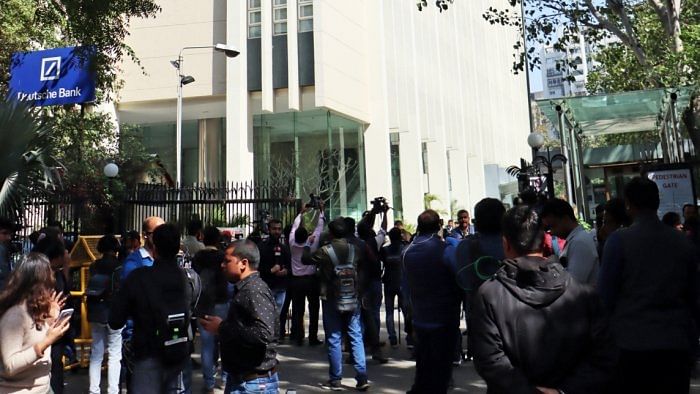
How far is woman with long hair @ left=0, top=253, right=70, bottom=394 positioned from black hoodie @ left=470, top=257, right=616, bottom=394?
2506 millimetres

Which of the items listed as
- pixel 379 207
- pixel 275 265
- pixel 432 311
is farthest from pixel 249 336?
pixel 275 265

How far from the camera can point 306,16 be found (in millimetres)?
28125

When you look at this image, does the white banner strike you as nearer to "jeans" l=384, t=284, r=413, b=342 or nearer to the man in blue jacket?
"jeans" l=384, t=284, r=413, b=342

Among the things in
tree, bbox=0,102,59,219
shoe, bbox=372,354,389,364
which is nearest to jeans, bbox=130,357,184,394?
tree, bbox=0,102,59,219

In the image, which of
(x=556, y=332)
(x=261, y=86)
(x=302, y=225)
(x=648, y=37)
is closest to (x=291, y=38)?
(x=261, y=86)

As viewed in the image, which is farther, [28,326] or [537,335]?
[28,326]

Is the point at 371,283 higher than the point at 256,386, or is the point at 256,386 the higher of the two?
the point at 371,283

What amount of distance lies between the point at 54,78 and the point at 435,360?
6.99 meters

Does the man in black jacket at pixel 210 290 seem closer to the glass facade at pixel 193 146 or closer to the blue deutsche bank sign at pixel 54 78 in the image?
the blue deutsche bank sign at pixel 54 78

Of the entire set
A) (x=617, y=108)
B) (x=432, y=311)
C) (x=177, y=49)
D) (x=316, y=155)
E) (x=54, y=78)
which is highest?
(x=177, y=49)

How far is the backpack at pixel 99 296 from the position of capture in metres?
6.20

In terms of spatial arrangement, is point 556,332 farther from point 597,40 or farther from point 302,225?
point 597,40

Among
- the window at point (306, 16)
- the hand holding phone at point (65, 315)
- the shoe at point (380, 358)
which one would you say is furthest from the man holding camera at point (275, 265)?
the window at point (306, 16)

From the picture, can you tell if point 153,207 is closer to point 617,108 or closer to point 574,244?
point 617,108
